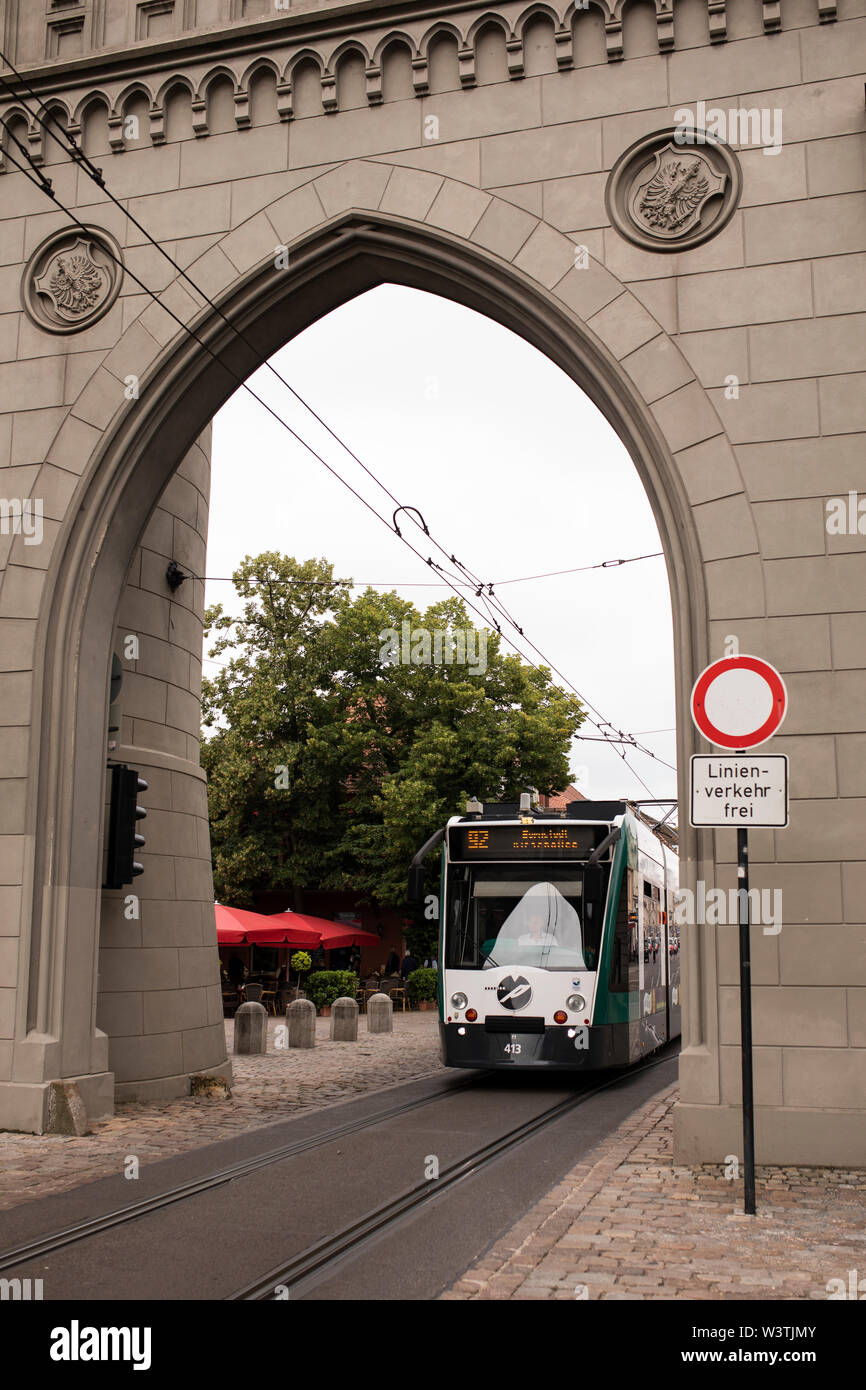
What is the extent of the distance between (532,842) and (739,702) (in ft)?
21.9

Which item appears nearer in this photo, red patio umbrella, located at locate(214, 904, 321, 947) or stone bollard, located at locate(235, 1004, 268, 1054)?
stone bollard, located at locate(235, 1004, 268, 1054)

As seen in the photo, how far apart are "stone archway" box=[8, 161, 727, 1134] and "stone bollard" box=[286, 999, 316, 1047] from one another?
7342 millimetres

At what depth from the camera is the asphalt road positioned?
545cm

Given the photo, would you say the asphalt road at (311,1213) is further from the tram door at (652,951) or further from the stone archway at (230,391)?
the tram door at (652,951)

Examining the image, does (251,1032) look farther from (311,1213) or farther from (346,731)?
(346,731)

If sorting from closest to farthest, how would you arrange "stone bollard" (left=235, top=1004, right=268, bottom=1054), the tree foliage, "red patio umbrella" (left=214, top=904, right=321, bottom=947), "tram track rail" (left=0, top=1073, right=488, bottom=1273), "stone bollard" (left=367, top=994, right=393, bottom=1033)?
"tram track rail" (left=0, top=1073, right=488, bottom=1273)
"stone bollard" (left=235, top=1004, right=268, bottom=1054)
"stone bollard" (left=367, top=994, right=393, bottom=1033)
"red patio umbrella" (left=214, top=904, right=321, bottom=947)
the tree foliage

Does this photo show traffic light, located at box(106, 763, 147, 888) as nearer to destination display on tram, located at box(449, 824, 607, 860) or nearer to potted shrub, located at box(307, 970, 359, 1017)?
destination display on tram, located at box(449, 824, 607, 860)

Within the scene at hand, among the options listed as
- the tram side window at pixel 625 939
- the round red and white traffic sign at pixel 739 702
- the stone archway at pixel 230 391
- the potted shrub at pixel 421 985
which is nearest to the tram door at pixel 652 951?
the tram side window at pixel 625 939

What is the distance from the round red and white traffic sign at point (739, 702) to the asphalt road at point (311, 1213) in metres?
3.05

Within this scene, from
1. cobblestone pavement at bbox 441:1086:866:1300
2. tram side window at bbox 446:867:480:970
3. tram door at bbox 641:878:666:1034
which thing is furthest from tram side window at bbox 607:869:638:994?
cobblestone pavement at bbox 441:1086:866:1300

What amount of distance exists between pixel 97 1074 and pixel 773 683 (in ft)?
21.9

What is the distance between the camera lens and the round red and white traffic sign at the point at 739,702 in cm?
720
